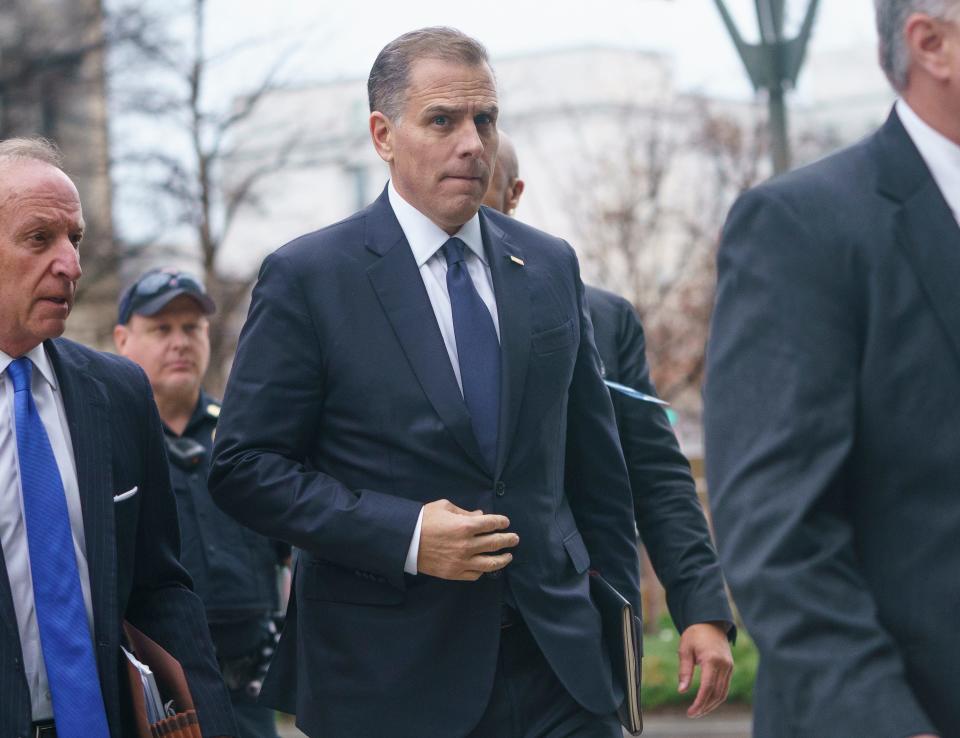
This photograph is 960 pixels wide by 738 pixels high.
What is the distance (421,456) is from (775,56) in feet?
16.9

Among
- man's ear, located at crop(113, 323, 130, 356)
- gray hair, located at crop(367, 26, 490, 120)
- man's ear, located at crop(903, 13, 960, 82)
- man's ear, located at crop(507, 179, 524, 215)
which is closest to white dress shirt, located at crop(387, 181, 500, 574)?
gray hair, located at crop(367, 26, 490, 120)

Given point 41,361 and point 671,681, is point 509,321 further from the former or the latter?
point 671,681

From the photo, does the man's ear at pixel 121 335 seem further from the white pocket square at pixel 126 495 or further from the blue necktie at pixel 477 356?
the blue necktie at pixel 477 356

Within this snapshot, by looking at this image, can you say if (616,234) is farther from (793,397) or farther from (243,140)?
(793,397)

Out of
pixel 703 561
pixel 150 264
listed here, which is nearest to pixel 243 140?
pixel 150 264

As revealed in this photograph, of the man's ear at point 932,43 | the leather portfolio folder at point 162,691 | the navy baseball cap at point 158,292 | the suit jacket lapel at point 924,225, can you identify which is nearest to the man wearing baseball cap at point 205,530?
the navy baseball cap at point 158,292

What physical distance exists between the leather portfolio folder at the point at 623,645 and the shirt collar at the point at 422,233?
94 cm

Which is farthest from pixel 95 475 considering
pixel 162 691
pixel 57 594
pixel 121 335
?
pixel 121 335

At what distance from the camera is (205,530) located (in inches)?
219

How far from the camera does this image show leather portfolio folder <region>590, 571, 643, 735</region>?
409cm

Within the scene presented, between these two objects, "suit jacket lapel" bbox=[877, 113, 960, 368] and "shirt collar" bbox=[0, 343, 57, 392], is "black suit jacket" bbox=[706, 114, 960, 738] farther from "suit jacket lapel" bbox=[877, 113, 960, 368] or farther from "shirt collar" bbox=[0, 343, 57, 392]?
"shirt collar" bbox=[0, 343, 57, 392]

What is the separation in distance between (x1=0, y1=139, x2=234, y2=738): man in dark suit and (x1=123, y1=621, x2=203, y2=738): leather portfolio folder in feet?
0.18

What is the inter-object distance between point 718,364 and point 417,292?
Answer: 146 cm

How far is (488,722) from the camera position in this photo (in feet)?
12.8
